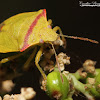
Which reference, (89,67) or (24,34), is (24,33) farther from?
(89,67)

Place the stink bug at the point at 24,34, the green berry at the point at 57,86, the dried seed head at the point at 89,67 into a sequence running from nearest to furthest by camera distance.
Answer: the green berry at the point at 57,86
the dried seed head at the point at 89,67
the stink bug at the point at 24,34

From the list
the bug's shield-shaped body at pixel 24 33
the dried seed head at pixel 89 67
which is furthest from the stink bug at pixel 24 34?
the dried seed head at pixel 89 67

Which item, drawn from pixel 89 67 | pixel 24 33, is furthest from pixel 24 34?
pixel 89 67

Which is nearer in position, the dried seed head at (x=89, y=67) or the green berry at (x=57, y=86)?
the green berry at (x=57, y=86)

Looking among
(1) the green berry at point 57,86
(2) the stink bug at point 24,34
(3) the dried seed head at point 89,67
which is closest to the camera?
(1) the green berry at point 57,86

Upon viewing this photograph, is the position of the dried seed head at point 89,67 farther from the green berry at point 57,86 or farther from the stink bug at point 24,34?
the stink bug at point 24,34

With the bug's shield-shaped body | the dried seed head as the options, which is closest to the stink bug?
the bug's shield-shaped body
